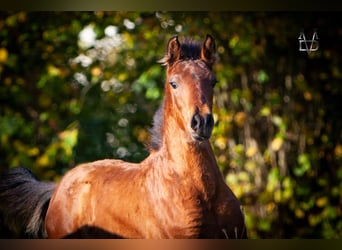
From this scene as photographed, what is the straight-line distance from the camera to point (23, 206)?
445cm

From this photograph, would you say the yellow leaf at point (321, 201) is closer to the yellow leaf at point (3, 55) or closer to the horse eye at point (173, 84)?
the horse eye at point (173, 84)

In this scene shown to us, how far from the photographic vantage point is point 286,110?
500 cm

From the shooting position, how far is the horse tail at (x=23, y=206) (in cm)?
442

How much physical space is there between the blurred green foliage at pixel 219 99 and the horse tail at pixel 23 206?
7.1 inches

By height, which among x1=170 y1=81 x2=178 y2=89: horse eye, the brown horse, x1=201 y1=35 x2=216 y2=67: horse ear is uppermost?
x1=201 y1=35 x2=216 y2=67: horse ear

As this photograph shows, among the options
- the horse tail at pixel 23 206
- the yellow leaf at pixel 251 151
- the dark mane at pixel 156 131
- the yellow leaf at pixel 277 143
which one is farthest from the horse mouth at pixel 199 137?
the horse tail at pixel 23 206

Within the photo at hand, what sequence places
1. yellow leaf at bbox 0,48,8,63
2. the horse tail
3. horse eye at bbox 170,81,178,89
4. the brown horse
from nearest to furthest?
1. the brown horse
2. horse eye at bbox 170,81,178,89
3. the horse tail
4. yellow leaf at bbox 0,48,8,63

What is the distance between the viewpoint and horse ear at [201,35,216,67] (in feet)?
14.0

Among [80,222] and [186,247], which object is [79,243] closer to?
[80,222]

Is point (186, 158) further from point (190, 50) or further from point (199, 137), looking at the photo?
point (190, 50)

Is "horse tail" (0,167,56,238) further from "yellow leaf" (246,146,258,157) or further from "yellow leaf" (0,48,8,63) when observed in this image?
"yellow leaf" (246,146,258,157)

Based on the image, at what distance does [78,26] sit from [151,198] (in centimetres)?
168

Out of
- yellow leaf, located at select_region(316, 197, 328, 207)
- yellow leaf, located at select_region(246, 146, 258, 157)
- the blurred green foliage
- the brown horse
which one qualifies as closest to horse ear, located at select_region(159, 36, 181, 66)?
the brown horse

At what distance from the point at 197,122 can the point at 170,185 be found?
0.58 m
